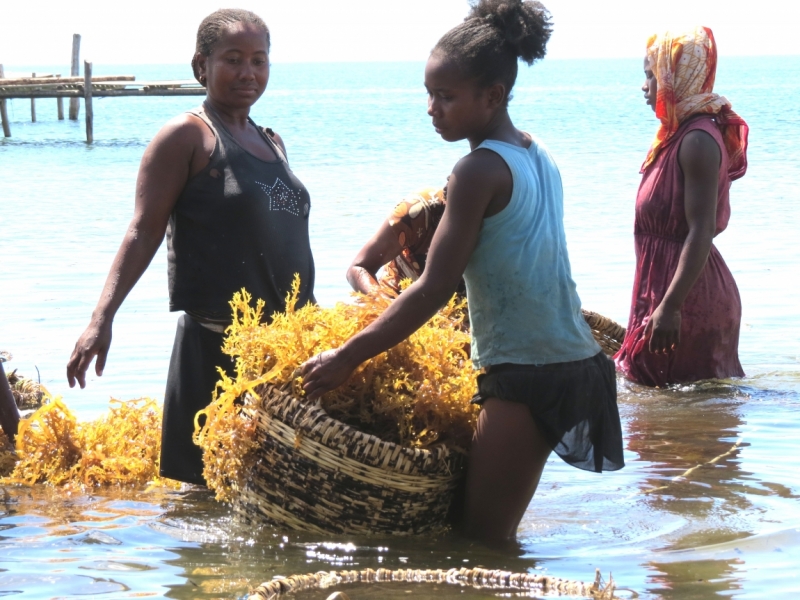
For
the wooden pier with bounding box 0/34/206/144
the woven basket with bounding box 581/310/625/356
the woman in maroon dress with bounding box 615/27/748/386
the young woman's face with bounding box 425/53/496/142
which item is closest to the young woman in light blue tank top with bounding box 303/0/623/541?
the young woman's face with bounding box 425/53/496/142

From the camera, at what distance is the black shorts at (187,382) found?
392 cm

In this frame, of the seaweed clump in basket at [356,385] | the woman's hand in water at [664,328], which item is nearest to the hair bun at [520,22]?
the seaweed clump in basket at [356,385]

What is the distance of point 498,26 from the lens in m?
3.21

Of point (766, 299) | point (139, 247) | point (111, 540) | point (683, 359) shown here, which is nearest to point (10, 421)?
point (111, 540)

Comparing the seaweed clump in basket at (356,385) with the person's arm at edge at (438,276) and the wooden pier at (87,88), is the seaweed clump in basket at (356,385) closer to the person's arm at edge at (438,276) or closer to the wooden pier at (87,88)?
the person's arm at edge at (438,276)

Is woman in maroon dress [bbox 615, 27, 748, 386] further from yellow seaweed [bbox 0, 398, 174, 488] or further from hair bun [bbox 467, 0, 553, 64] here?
yellow seaweed [bbox 0, 398, 174, 488]

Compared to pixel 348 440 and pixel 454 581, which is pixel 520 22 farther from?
pixel 454 581

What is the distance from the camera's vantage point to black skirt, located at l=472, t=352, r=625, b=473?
324 centimetres

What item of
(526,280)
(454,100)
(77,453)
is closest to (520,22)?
(454,100)

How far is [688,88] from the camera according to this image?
5434mm

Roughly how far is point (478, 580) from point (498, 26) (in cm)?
169

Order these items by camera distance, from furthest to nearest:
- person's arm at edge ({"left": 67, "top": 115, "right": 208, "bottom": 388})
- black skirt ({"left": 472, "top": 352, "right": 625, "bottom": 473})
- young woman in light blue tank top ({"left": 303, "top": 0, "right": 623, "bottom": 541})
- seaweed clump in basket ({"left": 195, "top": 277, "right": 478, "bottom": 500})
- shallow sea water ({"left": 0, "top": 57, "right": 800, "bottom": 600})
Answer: person's arm at edge ({"left": 67, "top": 115, "right": 208, "bottom": 388}) < shallow sea water ({"left": 0, "top": 57, "right": 800, "bottom": 600}) < seaweed clump in basket ({"left": 195, "top": 277, "right": 478, "bottom": 500}) < black skirt ({"left": 472, "top": 352, "right": 625, "bottom": 473}) < young woman in light blue tank top ({"left": 303, "top": 0, "right": 623, "bottom": 541})

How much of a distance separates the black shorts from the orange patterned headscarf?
2757 mm

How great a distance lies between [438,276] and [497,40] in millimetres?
738
